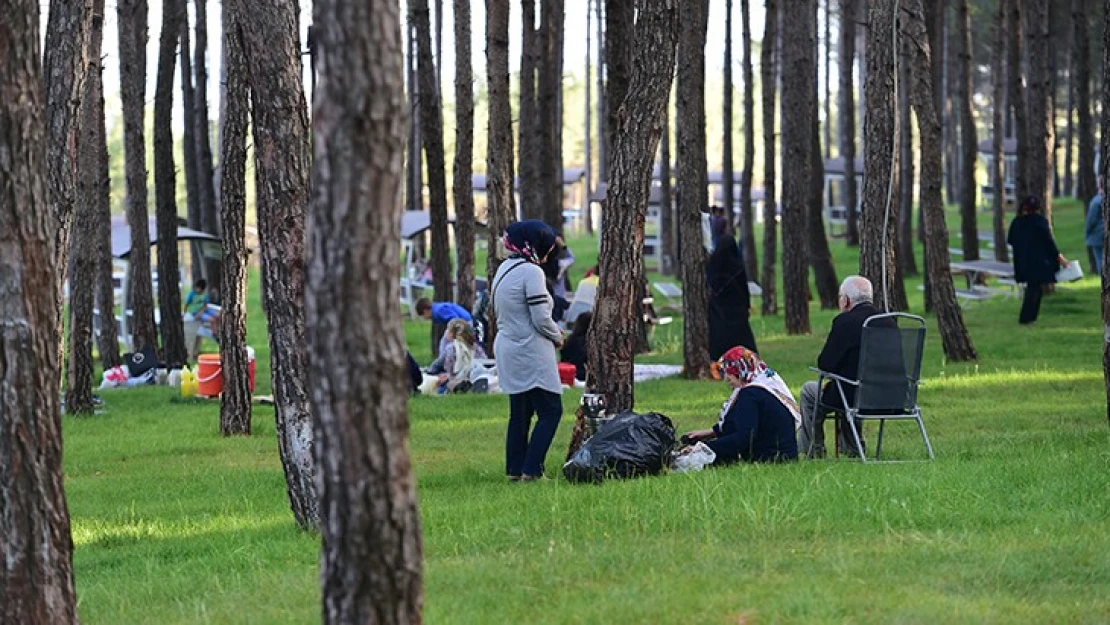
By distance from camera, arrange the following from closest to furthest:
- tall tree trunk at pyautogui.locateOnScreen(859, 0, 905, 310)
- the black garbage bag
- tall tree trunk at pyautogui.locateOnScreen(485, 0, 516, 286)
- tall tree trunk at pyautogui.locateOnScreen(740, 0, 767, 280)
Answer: the black garbage bag → tall tree trunk at pyautogui.locateOnScreen(859, 0, 905, 310) → tall tree trunk at pyautogui.locateOnScreen(485, 0, 516, 286) → tall tree trunk at pyautogui.locateOnScreen(740, 0, 767, 280)

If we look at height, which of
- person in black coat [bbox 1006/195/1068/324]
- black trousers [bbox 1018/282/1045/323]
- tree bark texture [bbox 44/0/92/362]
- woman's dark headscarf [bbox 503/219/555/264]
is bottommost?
black trousers [bbox 1018/282/1045/323]

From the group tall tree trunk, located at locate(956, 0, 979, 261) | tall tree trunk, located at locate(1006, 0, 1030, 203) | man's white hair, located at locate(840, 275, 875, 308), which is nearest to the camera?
man's white hair, located at locate(840, 275, 875, 308)

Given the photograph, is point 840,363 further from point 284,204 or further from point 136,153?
point 136,153

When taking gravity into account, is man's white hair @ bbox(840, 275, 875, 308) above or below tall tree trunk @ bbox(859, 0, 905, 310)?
below

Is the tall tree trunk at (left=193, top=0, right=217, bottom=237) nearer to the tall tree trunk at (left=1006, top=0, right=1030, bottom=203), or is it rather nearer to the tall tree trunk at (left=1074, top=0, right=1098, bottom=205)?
the tall tree trunk at (left=1006, top=0, right=1030, bottom=203)

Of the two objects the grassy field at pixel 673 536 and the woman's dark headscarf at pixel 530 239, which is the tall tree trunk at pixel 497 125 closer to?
the grassy field at pixel 673 536

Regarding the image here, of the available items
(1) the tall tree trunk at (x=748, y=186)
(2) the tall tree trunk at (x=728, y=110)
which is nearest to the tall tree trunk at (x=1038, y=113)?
(2) the tall tree trunk at (x=728, y=110)

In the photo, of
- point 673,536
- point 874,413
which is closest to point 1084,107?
point 874,413

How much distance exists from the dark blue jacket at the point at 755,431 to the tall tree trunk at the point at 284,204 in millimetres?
3041

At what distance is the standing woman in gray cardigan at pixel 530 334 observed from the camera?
11852mm

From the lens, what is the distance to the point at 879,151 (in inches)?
674

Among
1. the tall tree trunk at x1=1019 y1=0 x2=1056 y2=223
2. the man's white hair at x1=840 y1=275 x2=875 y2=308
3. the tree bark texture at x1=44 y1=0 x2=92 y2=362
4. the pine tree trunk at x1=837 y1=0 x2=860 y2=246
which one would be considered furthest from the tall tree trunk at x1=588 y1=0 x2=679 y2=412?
the pine tree trunk at x1=837 y1=0 x2=860 y2=246

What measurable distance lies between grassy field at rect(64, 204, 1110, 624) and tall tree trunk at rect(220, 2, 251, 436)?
100cm

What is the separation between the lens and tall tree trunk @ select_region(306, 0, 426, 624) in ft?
18.4
